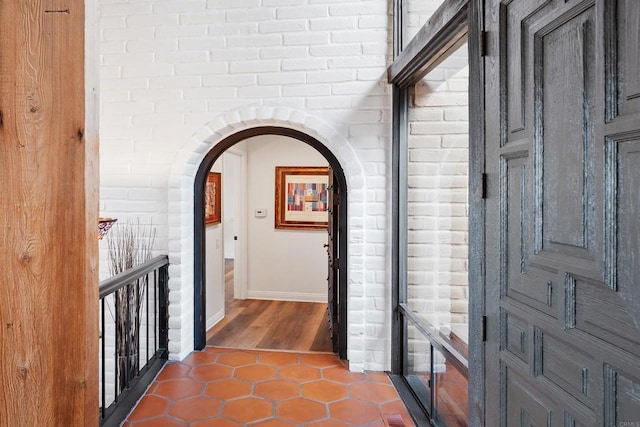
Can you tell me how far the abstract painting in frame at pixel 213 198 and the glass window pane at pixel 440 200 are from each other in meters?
2.27

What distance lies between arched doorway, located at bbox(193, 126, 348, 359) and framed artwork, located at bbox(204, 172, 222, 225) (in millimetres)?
970

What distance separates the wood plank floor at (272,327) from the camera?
373cm

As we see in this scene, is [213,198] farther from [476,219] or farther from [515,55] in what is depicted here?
[515,55]

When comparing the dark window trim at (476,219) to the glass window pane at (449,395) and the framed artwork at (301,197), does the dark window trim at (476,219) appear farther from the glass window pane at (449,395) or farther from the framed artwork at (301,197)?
the framed artwork at (301,197)

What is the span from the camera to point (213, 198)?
459cm

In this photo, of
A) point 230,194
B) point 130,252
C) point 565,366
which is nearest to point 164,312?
point 130,252

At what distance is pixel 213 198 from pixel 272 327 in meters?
1.45

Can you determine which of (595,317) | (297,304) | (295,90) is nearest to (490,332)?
(595,317)

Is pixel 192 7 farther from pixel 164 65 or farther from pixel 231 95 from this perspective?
pixel 231 95

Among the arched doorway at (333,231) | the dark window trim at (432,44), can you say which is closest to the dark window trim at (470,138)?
the dark window trim at (432,44)

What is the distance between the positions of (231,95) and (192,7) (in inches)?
27.4

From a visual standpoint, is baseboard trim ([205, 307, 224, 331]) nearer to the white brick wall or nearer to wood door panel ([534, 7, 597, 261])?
the white brick wall

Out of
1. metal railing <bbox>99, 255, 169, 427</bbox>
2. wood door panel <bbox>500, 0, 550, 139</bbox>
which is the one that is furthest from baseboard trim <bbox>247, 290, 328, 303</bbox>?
wood door panel <bbox>500, 0, 550, 139</bbox>

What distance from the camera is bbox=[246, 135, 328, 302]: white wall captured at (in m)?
5.66
